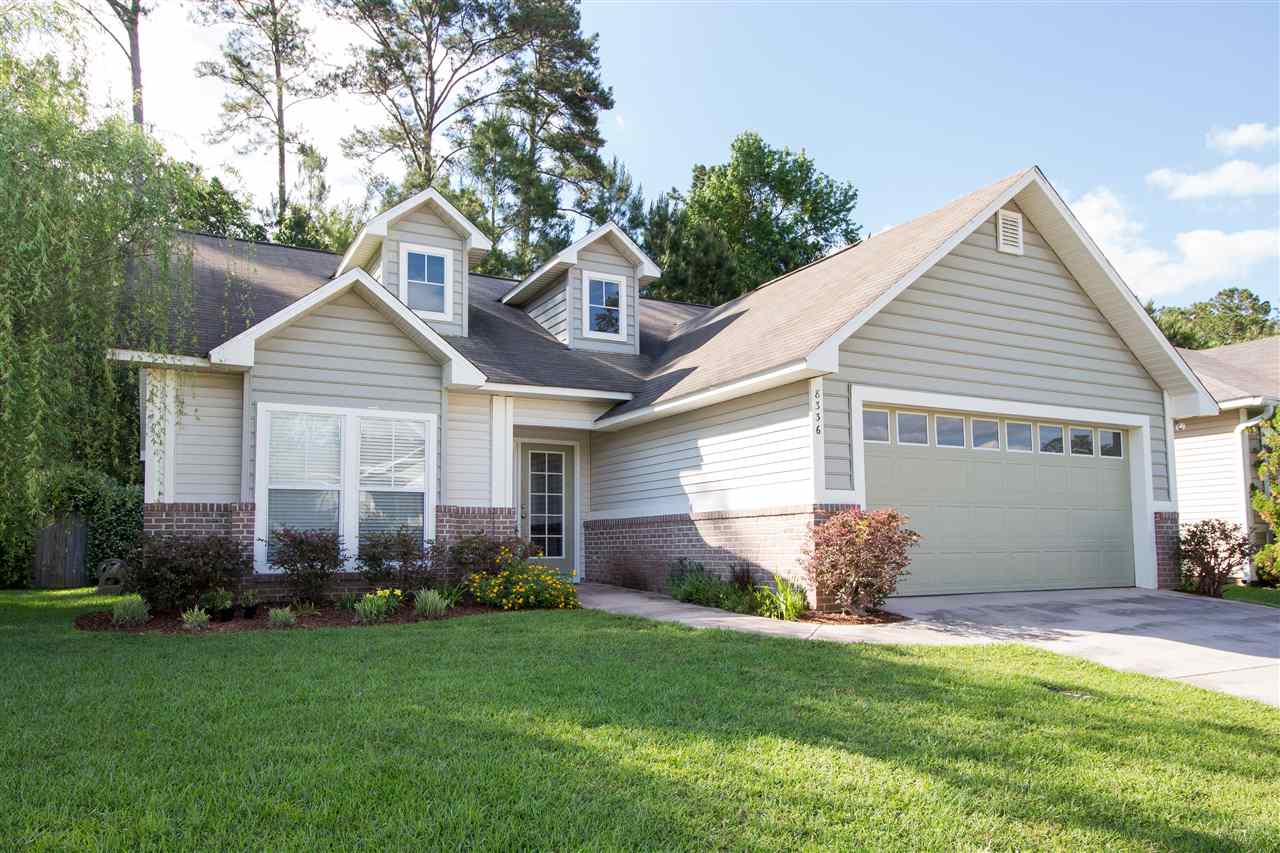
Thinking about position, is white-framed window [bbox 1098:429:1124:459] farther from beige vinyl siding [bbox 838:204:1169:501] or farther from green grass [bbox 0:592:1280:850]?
green grass [bbox 0:592:1280:850]

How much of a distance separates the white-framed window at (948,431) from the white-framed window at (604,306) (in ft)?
19.9

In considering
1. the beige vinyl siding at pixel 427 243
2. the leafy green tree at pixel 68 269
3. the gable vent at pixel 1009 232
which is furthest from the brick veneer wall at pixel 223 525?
the gable vent at pixel 1009 232

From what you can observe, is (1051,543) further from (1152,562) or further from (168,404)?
(168,404)

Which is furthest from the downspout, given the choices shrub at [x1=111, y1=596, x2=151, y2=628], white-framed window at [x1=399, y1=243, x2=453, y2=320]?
shrub at [x1=111, y1=596, x2=151, y2=628]

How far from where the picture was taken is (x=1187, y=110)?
549 inches

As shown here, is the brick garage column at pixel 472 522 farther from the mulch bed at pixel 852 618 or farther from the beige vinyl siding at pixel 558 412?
the mulch bed at pixel 852 618

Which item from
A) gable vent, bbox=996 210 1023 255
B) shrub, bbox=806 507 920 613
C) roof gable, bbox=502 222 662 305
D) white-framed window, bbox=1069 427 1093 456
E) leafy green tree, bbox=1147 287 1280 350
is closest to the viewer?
shrub, bbox=806 507 920 613

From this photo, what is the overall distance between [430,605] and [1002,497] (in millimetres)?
7803

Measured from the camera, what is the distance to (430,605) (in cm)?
1016

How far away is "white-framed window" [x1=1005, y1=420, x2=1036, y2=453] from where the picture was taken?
1263 centimetres

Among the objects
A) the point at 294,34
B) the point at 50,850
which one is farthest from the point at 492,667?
the point at 294,34

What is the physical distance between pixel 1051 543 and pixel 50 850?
40.6ft

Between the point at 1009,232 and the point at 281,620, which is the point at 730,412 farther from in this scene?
the point at 281,620

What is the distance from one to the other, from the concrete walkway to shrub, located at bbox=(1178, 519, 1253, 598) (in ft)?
2.64
